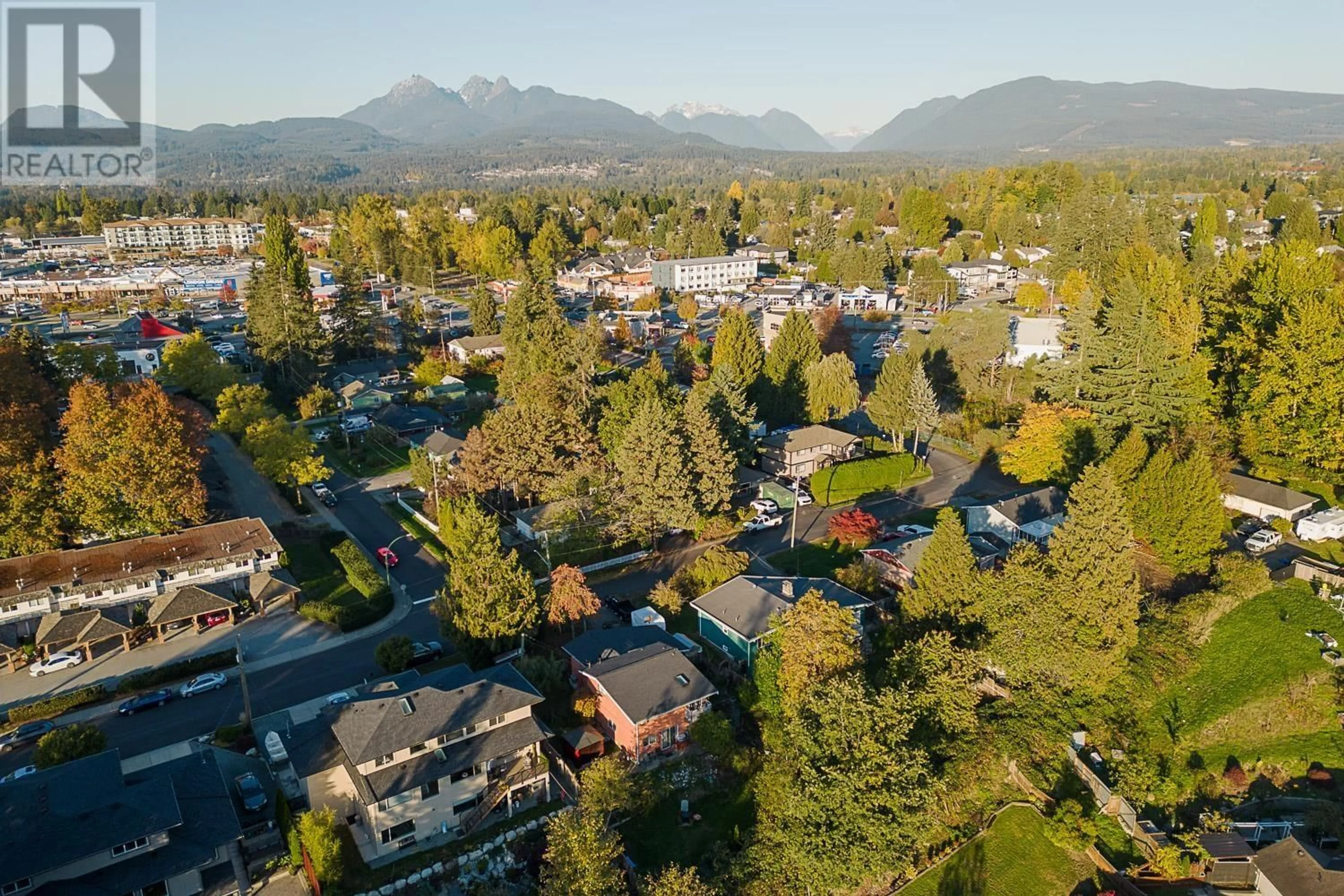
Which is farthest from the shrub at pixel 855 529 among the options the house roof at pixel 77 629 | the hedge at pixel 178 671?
the house roof at pixel 77 629

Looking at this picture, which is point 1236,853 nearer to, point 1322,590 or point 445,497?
point 1322,590

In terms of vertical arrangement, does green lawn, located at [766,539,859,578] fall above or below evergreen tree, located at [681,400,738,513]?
below

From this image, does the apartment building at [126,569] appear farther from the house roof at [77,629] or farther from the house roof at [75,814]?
the house roof at [75,814]

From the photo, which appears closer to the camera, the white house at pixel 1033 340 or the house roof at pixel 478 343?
the white house at pixel 1033 340

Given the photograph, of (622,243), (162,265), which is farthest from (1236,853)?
(162,265)

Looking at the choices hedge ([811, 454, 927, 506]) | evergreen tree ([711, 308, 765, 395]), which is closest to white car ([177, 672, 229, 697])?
hedge ([811, 454, 927, 506])

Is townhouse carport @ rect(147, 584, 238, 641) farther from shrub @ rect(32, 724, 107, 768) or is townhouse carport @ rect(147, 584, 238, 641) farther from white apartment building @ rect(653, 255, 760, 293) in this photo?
white apartment building @ rect(653, 255, 760, 293)
